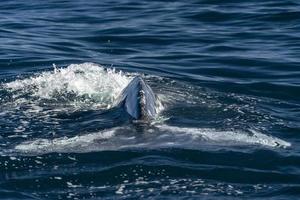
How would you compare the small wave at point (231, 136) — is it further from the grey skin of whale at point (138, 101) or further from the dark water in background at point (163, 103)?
the grey skin of whale at point (138, 101)

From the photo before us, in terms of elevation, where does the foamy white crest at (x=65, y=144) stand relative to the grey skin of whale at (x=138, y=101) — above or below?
below

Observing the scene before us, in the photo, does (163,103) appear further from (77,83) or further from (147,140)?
(147,140)

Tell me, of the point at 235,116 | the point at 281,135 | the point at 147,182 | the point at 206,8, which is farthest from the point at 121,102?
the point at 206,8

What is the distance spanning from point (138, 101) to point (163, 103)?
134cm

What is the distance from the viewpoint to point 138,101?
11781 mm

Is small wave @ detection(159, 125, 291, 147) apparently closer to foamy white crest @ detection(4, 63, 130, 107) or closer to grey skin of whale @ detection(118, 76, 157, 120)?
grey skin of whale @ detection(118, 76, 157, 120)

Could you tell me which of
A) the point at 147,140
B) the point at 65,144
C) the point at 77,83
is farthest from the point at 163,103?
the point at 65,144

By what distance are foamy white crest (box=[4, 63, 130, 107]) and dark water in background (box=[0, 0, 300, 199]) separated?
0.03 meters

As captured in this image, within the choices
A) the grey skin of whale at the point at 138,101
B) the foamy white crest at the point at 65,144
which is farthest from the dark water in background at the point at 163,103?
the grey skin of whale at the point at 138,101

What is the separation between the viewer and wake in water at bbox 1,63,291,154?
409 inches

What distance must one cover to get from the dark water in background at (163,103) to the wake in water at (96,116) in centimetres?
2

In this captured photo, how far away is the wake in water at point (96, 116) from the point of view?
10383 mm

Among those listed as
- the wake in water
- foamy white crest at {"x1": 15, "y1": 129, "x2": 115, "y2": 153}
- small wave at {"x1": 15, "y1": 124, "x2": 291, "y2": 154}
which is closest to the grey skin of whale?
the wake in water

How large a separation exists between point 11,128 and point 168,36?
1046cm
